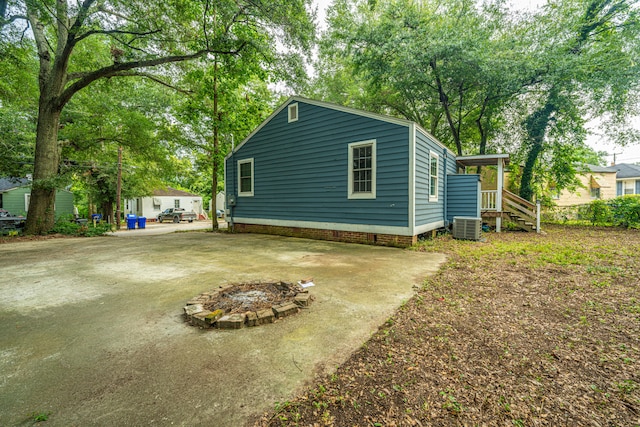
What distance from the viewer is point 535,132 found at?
12422 mm

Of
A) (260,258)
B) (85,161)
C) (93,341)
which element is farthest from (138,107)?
(93,341)

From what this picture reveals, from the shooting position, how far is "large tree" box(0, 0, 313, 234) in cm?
794

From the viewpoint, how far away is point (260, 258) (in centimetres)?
559

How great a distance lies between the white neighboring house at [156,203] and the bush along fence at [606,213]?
2995 cm

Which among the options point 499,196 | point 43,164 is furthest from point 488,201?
point 43,164

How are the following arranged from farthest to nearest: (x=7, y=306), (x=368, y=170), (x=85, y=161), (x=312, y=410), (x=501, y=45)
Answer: (x=85, y=161) < (x=501, y=45) < (x=368, y=170) < (x=7, y=306) < (x=312, y=410)

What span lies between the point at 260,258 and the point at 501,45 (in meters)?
13.3

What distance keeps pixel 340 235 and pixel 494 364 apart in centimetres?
609

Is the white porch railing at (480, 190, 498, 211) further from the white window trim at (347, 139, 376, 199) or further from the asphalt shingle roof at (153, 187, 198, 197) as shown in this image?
the asphalt shingle roof at (153, 187, 198, 197)

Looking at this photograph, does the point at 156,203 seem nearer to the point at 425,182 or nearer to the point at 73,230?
the point at 73,230

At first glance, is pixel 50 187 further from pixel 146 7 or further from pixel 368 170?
pixel 368 170

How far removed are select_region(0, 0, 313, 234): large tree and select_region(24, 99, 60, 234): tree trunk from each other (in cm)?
3

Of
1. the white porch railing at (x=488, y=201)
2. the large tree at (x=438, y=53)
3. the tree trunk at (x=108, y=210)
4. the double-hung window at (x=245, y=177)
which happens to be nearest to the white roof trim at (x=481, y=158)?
Answer: the white porch railing at (x=488, y=201)

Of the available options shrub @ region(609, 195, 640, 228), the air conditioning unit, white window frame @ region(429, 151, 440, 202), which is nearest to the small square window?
white window frame @ region(429, 151, 440, 202)
